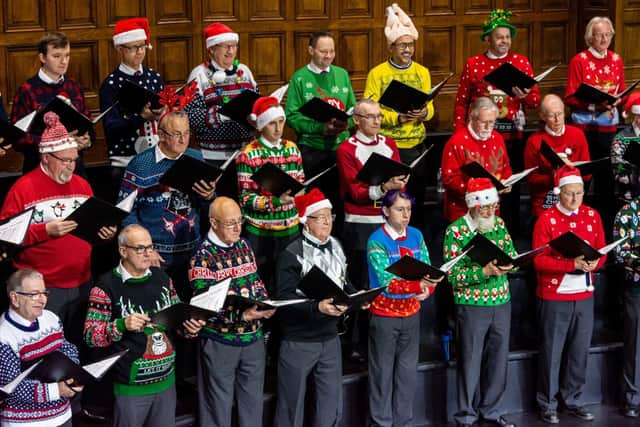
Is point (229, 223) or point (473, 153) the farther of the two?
point (473, 153)

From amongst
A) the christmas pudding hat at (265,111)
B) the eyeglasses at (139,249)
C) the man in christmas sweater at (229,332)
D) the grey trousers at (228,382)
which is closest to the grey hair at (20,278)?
the eyeglasses at (139,249)

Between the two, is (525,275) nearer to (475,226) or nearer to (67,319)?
(475,226)

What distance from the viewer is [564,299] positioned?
6.38 metres

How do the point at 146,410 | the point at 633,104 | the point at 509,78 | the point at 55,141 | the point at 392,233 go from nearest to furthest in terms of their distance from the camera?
the point at 146,410
the point at 55,141
the point at 392,233
the point at 509,78
the point at 633,104

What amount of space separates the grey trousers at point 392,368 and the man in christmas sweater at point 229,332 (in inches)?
25.5

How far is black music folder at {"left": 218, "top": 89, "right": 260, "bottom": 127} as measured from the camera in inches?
240

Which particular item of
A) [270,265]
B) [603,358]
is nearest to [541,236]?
[603,358]

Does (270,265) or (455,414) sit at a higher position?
(270,265)

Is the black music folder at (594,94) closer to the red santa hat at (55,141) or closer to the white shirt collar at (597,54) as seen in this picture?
the white shirt collar at (597,54)

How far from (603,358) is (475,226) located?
4.31ft

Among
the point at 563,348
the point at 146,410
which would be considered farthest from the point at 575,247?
the point at 146,410

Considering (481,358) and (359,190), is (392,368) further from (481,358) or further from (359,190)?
(359,190)

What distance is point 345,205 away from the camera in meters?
6.44

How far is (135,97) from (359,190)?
4.12ft
